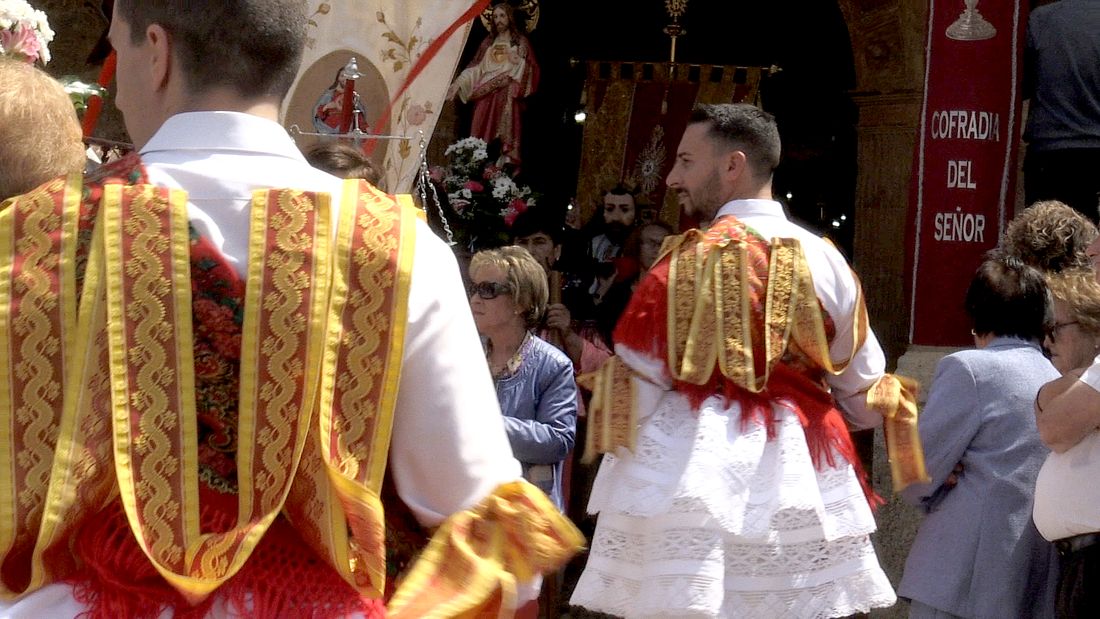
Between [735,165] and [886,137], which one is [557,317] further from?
[886,137]

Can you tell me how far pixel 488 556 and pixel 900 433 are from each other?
2903 mm

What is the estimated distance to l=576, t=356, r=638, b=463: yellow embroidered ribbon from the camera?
4.22 meters

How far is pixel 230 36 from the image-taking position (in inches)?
68.4

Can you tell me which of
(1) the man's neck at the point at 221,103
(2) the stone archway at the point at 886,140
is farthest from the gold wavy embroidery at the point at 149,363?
(2) the stone archway at the point at 886,140

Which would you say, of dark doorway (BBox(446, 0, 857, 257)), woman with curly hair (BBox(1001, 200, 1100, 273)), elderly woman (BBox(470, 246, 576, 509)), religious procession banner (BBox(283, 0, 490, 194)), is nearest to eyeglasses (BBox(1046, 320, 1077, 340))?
woman with curly hair (BBox(1001, 200, 1100, 273))

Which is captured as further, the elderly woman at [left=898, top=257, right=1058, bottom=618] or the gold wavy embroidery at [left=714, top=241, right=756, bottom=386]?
the elderly woman at [left=898, top=257, right=1058, bottom=618]

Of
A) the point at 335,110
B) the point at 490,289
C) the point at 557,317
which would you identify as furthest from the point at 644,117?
the point at 335,110

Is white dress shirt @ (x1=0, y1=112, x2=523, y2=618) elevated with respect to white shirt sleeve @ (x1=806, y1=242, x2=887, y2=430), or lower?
elevated

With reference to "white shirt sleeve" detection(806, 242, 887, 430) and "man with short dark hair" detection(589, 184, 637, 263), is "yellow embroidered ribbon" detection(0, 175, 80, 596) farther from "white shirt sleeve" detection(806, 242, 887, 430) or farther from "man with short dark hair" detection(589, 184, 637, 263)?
"man with short dark hair" detection(589, 184, 637, 263)

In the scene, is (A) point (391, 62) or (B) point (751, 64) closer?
(A) point (391, 62)

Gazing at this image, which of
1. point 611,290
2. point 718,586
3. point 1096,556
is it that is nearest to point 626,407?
point 718,586

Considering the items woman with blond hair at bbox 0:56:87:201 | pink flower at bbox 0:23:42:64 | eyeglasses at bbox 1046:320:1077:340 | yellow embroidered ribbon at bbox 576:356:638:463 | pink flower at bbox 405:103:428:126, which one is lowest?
yellow embroidered ribbon at bbox 576:356:638:463

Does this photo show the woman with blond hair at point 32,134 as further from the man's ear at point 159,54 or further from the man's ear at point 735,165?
the man's ear at point 735,165

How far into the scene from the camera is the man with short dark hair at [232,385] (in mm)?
1691
